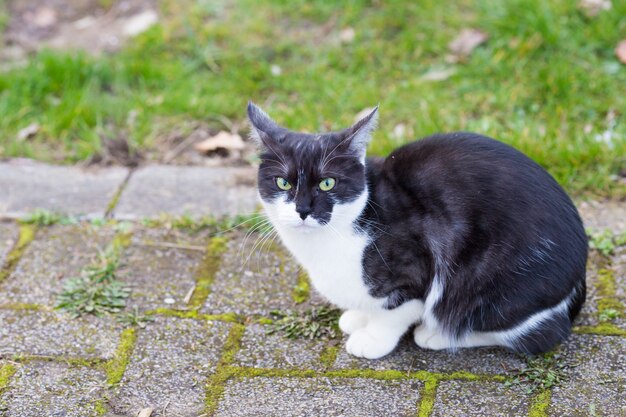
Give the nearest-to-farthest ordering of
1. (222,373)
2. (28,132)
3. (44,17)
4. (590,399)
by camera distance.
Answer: (590,399)
(222,373)
(28,132)
(44,17)

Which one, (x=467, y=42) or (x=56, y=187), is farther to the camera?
(x=467, y=42)

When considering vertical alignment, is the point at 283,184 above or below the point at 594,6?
above

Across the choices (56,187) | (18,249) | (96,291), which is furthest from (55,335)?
(56,187)

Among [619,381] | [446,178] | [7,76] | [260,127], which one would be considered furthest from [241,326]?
[7,76]

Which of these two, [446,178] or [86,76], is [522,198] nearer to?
[446,178]

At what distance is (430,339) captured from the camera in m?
2.82

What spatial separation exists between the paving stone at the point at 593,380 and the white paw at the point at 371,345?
57 cm

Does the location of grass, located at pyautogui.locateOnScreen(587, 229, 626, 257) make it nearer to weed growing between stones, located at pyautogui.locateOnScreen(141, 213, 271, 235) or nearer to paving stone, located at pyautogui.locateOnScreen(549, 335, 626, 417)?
paving stone, located at pyautogui.locateOnScreen(549, 335, 626, 417)

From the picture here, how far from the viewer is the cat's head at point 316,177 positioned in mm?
2602

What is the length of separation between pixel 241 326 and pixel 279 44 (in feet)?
7.57

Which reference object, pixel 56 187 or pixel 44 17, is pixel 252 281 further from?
pixel 44 17

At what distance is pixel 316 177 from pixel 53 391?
113cm

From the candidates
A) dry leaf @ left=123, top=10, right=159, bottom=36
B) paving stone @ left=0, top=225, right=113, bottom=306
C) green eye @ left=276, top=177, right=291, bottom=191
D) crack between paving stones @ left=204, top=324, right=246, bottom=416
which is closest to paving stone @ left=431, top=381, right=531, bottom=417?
crack between paving stones @ left=204, top=324, right=246, bottom=416

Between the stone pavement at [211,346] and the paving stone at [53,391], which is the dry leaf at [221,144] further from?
the paving stone at [53,391]
